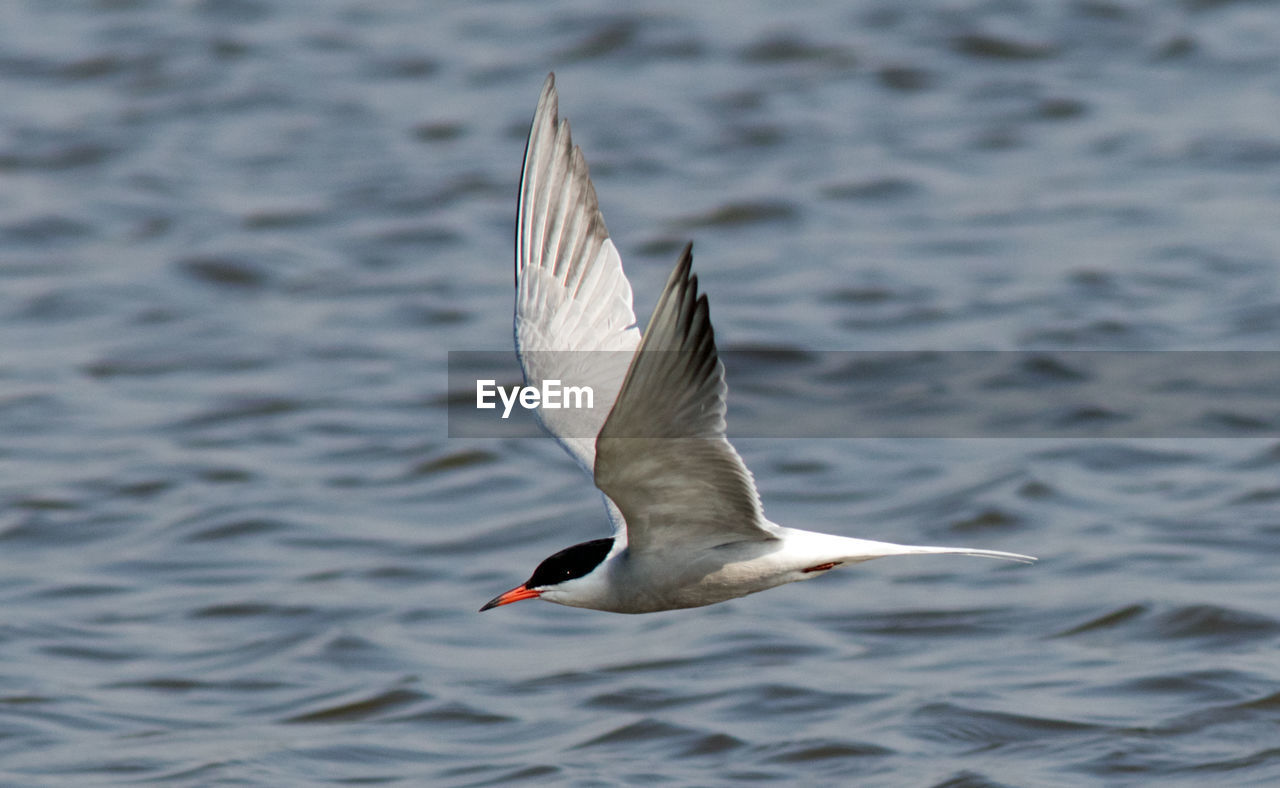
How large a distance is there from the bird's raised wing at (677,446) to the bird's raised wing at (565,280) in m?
0.85

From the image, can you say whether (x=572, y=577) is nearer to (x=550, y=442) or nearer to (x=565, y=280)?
(x=565, y=280)

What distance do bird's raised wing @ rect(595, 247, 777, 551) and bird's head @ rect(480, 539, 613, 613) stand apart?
0.53 ft

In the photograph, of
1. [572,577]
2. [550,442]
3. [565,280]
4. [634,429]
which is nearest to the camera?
[634,429]

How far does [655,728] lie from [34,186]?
29.0 feet

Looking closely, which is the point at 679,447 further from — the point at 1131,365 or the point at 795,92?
the point at 795,92

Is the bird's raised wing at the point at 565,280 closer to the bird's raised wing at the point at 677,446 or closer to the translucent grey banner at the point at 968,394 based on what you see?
the bird's raised wing at the point at 677,446

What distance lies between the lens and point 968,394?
37.8 ft

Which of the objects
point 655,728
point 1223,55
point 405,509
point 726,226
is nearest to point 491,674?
point 655,728

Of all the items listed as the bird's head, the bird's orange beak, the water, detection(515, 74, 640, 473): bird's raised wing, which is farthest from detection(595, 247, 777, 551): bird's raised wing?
the water

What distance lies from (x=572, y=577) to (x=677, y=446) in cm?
84

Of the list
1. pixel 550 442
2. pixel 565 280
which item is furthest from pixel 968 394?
pixel 565 280

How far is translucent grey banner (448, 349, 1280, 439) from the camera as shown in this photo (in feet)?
36.7

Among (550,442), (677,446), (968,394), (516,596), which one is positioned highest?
(677,446)

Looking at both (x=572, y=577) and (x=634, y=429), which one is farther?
(x=572, y=577)
